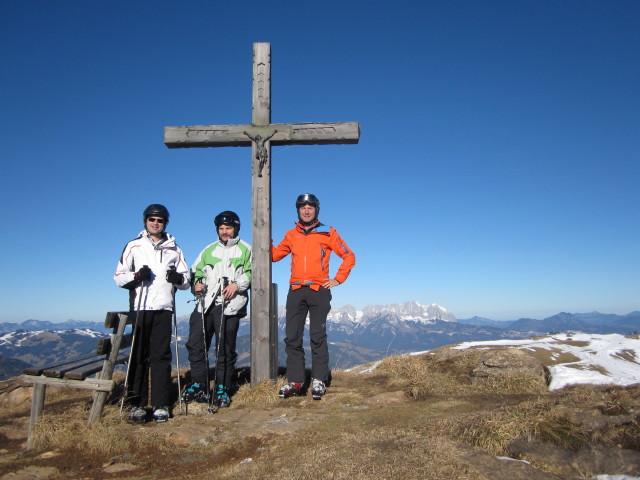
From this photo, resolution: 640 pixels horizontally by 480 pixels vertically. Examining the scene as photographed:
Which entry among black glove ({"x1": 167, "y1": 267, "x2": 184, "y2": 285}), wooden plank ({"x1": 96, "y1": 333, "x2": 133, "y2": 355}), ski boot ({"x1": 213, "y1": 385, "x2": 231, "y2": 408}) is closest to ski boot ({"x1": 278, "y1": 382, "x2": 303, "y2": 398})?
ski boot ({"x1": 213, "y1": 385, "x2": 231, "y2": 408})

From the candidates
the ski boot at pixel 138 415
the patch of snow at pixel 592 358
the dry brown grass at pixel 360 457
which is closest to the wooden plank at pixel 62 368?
the ski boot at pixel 138 415

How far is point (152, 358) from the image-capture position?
5.97m

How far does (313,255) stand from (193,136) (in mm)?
3186

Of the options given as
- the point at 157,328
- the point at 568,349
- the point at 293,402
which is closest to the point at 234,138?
Answer: the point at 157,328

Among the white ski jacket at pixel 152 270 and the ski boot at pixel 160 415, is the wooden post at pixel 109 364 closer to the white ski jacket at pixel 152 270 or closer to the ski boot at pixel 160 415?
the white ski jacket at pixel 152 270

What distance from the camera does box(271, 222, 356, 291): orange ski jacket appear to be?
6.82m

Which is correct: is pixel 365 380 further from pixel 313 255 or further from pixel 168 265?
pixel 168 265

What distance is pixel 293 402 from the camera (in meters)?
6.34

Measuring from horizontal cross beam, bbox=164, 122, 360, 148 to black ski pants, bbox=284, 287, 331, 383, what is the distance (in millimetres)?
2726

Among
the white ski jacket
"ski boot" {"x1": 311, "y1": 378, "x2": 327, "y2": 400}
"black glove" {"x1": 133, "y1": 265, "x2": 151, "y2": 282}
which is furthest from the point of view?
"ski boot" {"x1": 311, "y1": 378, "x2": 327, "y2": 400}

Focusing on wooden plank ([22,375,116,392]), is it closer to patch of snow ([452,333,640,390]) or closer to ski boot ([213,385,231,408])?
ski boot ([213,385,231,408])

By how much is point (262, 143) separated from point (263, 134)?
0.57 feet

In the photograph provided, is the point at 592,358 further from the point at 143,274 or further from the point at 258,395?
the point at 143,274

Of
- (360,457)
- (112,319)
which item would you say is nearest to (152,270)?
(112,319)
